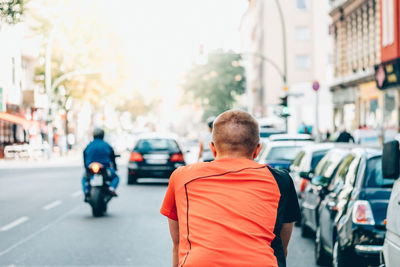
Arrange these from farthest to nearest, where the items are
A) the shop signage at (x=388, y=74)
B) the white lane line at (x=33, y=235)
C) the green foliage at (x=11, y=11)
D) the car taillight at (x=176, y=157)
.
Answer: the shop signage at (x=388, y=74) → the car taillight at (x=176, y=157) → the green foliage at (x=11, y=11) → the white lane line at (x=33, y=235)

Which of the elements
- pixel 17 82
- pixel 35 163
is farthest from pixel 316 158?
pixel 17 82

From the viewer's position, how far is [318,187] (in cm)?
1059

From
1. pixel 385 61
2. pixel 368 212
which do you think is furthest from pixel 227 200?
pixel 385 61

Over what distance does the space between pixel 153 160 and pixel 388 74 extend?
11.6 meters

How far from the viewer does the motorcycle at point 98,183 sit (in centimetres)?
1420

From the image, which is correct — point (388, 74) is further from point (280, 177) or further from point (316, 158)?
point (280, 177)

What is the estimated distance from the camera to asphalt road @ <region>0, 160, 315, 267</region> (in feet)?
32.2

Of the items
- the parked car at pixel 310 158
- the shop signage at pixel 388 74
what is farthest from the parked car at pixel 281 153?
the shop signage at pixel 388 74

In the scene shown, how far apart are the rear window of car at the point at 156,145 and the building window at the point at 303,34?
163ft

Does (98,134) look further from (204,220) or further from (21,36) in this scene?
(21,36)

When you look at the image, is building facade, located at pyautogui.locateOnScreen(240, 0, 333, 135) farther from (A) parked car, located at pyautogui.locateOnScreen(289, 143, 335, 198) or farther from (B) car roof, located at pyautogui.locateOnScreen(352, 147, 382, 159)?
(B) car roof, located at pyautogui.locateOnScreen(352, 147, 382, 159)

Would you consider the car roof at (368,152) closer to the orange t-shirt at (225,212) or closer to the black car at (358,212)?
the black car at (358,212)

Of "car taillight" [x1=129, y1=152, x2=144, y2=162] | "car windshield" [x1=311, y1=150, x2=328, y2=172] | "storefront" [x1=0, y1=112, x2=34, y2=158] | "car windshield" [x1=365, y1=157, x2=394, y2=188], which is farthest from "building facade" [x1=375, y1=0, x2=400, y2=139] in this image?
"car windshield" [x1=365, y1=157, x2=394, y2=188]

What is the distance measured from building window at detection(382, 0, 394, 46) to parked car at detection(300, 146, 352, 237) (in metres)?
20.4
